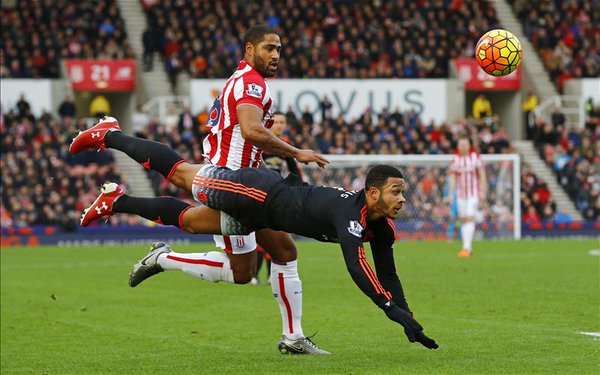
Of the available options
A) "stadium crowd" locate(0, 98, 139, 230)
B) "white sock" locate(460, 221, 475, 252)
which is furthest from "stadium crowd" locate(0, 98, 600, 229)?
"white sock" locate(460, 221, 475, 252)

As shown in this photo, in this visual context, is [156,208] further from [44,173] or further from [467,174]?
[44,173]

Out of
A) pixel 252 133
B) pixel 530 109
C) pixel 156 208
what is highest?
pixel 530 109

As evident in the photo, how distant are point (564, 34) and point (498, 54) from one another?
3233cm

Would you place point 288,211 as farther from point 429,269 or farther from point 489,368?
point 429,269

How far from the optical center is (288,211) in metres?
9.43

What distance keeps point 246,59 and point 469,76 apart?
3048 cm

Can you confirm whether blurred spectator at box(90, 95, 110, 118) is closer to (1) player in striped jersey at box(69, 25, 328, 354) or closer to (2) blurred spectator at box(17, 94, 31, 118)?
(2) blurred spectator at box(17, 94, 31, 118)

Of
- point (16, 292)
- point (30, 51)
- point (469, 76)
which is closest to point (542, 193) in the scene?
point (469, 76)

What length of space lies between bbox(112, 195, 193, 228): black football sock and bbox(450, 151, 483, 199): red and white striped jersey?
1412cm

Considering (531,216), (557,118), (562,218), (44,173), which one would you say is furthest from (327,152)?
A: (557,118)

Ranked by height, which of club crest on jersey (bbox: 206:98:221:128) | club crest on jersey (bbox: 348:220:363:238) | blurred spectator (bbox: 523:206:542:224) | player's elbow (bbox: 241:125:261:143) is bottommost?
blurred spectator (bbox: 523:206:542:224)

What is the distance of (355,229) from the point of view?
908 cm

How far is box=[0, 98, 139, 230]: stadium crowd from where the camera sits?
3016cm

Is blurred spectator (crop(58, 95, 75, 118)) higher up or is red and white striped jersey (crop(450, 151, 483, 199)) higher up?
blurred spectator (crop(58, 95, 75, 118))
